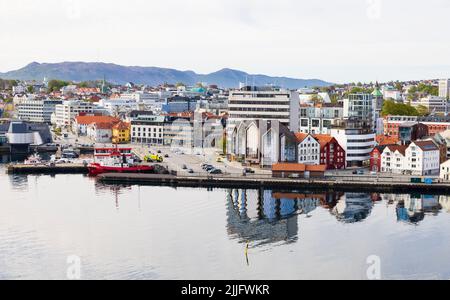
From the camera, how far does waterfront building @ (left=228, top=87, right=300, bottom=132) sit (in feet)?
93.9

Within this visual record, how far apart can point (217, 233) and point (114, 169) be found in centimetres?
1073

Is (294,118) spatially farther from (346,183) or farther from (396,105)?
(396,105)

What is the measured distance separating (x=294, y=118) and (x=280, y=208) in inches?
385

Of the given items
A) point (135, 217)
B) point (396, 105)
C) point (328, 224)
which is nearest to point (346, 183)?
point (328, 224)

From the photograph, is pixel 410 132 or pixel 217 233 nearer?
pixel 217 233

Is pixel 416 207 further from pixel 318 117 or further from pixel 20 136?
pixel 20 136

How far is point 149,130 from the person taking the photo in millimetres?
35875

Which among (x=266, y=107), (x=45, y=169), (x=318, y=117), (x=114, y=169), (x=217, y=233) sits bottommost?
(x=217, y=233)

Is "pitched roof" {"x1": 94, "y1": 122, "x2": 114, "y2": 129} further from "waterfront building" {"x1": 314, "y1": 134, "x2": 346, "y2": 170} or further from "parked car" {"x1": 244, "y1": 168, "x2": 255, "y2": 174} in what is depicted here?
"waterfront building" {"x1": 314, "y1": 134, "x2": 346, "y2": 170}

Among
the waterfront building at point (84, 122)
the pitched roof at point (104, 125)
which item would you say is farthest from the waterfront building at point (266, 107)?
the waterfront building at point (84, 122)

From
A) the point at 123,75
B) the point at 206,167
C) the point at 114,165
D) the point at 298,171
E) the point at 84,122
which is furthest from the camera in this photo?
the point at 123,75

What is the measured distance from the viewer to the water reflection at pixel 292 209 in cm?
1669

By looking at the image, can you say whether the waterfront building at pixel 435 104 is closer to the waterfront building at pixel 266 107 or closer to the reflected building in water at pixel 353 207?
the waterfront building at pixel 266 107

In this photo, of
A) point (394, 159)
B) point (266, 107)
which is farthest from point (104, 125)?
point (394, 159)
